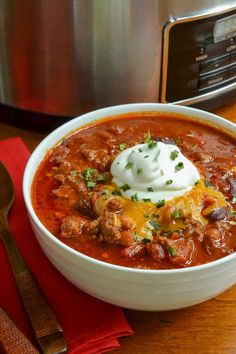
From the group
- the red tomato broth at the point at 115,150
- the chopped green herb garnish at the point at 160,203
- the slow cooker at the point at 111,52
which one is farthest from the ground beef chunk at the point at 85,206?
the slow cooker at the point at 111,52

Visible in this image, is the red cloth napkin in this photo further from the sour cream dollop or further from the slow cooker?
the slow cooker

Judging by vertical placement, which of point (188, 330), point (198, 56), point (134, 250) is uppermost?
point (198, 56)

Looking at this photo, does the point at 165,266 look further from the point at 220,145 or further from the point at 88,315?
the point at 220,145

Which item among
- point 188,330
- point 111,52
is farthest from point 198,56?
point 188,330

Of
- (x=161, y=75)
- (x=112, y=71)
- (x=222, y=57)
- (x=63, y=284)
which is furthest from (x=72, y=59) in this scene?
(x=63, y=284)

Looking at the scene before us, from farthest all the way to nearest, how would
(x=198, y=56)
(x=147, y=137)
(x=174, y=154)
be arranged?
(x=198, y=56)
(x=147, y=137)
(x=174, y=154)

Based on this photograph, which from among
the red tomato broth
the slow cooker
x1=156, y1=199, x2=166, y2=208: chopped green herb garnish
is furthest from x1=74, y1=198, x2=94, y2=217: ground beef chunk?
the slow cooker

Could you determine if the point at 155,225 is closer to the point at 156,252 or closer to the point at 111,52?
the point at 156,252
